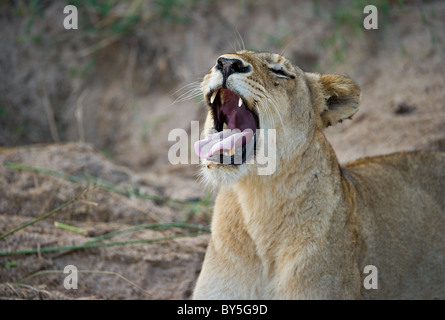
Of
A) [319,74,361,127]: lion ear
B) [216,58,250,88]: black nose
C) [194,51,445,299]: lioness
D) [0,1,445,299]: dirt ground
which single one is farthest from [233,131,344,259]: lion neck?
[0,1,445,299]: dirt ground

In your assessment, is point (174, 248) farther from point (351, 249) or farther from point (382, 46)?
point (382, 46)

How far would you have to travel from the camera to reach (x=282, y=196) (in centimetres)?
315

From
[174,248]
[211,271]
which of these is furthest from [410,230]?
[174,248]

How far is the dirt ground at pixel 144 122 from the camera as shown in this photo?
4172mm

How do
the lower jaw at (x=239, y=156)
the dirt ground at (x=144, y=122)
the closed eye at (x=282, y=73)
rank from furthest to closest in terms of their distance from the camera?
the dirt ground at (x=144, y=122) < the closed eye at (x=282, y=73) < the lower jaw at (x=239, y=156)

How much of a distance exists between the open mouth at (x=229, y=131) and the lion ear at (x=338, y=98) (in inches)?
19.5

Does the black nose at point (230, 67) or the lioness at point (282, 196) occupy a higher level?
the black nose at point (230, 67)

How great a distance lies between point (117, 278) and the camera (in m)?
4.08

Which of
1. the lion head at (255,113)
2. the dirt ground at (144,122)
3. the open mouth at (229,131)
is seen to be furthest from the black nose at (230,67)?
the dirt ground at (144,122)

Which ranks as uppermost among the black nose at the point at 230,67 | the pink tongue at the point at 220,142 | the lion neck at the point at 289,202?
the black nose at the point at 230,67

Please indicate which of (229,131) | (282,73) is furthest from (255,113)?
(282,73)

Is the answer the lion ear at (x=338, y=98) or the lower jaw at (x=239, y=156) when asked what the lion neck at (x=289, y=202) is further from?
the lion ear at (x=338, y=98)

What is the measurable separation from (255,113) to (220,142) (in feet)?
0.82

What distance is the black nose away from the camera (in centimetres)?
307
